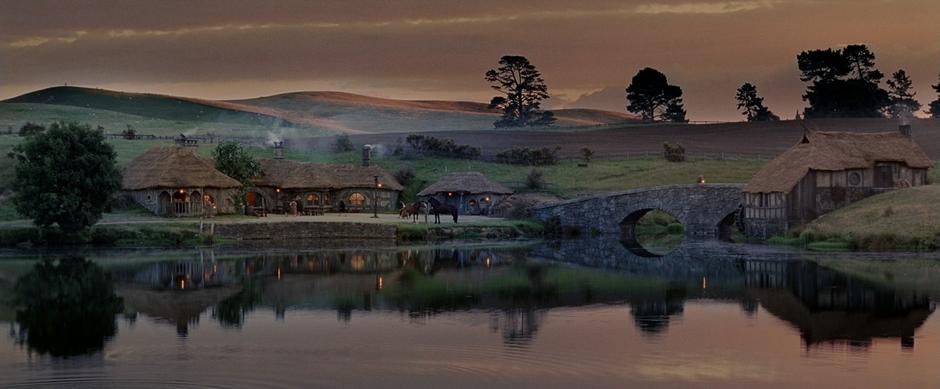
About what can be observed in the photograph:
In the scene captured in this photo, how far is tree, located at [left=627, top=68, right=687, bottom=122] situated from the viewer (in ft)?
412

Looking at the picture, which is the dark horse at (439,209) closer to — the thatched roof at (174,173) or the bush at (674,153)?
the thatched roof at (174,173)

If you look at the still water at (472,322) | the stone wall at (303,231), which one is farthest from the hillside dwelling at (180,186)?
the still water at (472,322)

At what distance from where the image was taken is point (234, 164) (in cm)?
7269

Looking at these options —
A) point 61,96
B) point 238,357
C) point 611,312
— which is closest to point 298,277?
point 611,312

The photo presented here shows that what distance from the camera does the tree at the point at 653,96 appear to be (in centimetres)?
12544

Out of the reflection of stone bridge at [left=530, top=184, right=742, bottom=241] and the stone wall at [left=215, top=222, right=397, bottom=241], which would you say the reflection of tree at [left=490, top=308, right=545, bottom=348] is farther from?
the reflection of stone bridge at [left=530, top=184, right=742, bottom=241]

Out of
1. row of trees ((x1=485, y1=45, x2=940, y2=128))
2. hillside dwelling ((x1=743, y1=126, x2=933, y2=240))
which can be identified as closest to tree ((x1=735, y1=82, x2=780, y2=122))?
row of trees ((x1=485, y1=45, x2=940, y2=128))

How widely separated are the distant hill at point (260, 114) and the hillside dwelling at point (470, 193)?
40506 millimetres

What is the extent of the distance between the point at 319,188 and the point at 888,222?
35.6 m

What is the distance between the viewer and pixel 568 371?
22.3 m

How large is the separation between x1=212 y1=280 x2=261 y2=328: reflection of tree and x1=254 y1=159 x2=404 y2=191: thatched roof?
38042 mm

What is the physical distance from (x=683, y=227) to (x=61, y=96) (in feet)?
327

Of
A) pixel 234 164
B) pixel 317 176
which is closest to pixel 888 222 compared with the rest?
pixel 317 176

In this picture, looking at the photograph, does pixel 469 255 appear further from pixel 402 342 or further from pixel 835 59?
pixel 835 59
